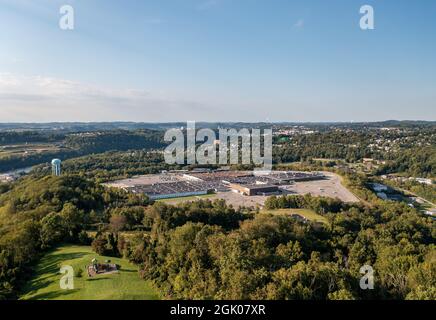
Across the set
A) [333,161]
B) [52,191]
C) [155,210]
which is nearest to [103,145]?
[333,161]

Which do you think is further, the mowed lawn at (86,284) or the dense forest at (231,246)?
the mowed lawn at (86,284)

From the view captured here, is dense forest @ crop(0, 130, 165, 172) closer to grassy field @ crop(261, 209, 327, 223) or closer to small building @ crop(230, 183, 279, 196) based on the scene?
small building @ crop(230, 183, 279, 196)

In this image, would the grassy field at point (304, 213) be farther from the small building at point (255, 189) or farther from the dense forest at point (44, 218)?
the dense forest at point (44, 218)

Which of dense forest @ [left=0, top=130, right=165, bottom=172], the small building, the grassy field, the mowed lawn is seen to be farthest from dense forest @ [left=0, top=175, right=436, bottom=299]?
dense forest @ [left=0, top=130, right=165, bottom=172]

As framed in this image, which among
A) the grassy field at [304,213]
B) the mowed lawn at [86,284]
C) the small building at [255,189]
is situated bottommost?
the grassy field at [304,213]

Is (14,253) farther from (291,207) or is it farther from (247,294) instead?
(291,207)

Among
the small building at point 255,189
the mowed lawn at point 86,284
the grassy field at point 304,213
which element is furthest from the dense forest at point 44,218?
the small building at point 255,189

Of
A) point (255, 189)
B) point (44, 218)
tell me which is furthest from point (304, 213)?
point (44, 218)
